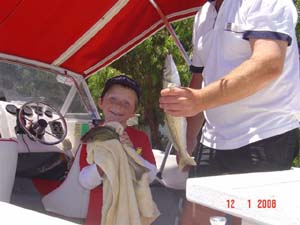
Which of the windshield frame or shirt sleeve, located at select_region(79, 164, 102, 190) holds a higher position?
the windshield frame

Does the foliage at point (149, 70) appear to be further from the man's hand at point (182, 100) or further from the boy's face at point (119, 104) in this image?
the man's hand at point (182, 100)

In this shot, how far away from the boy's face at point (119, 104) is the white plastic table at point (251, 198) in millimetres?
1616

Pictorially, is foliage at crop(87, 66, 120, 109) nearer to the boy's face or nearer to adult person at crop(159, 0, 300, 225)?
the boy's face

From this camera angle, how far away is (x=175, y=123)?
2.55m

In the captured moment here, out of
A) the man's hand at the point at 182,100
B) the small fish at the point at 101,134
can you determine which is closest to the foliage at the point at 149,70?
the small fish at the point at 101,134

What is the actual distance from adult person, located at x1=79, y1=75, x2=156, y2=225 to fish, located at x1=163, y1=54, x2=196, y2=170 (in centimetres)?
69

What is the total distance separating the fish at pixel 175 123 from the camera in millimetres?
2459

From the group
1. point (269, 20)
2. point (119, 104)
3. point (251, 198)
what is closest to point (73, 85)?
point (119, 104)

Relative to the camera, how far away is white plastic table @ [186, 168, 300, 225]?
1.64 m

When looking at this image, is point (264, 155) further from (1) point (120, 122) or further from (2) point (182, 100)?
(1) point (120, 122)

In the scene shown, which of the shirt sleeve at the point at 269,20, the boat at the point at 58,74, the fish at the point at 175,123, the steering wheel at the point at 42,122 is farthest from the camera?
the steering wheel at the point at 42,122

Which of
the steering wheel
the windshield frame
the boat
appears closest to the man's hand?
the boat

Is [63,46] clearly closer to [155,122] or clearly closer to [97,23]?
[97,23]

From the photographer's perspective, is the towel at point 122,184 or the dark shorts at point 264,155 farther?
the towel at point 122,184
